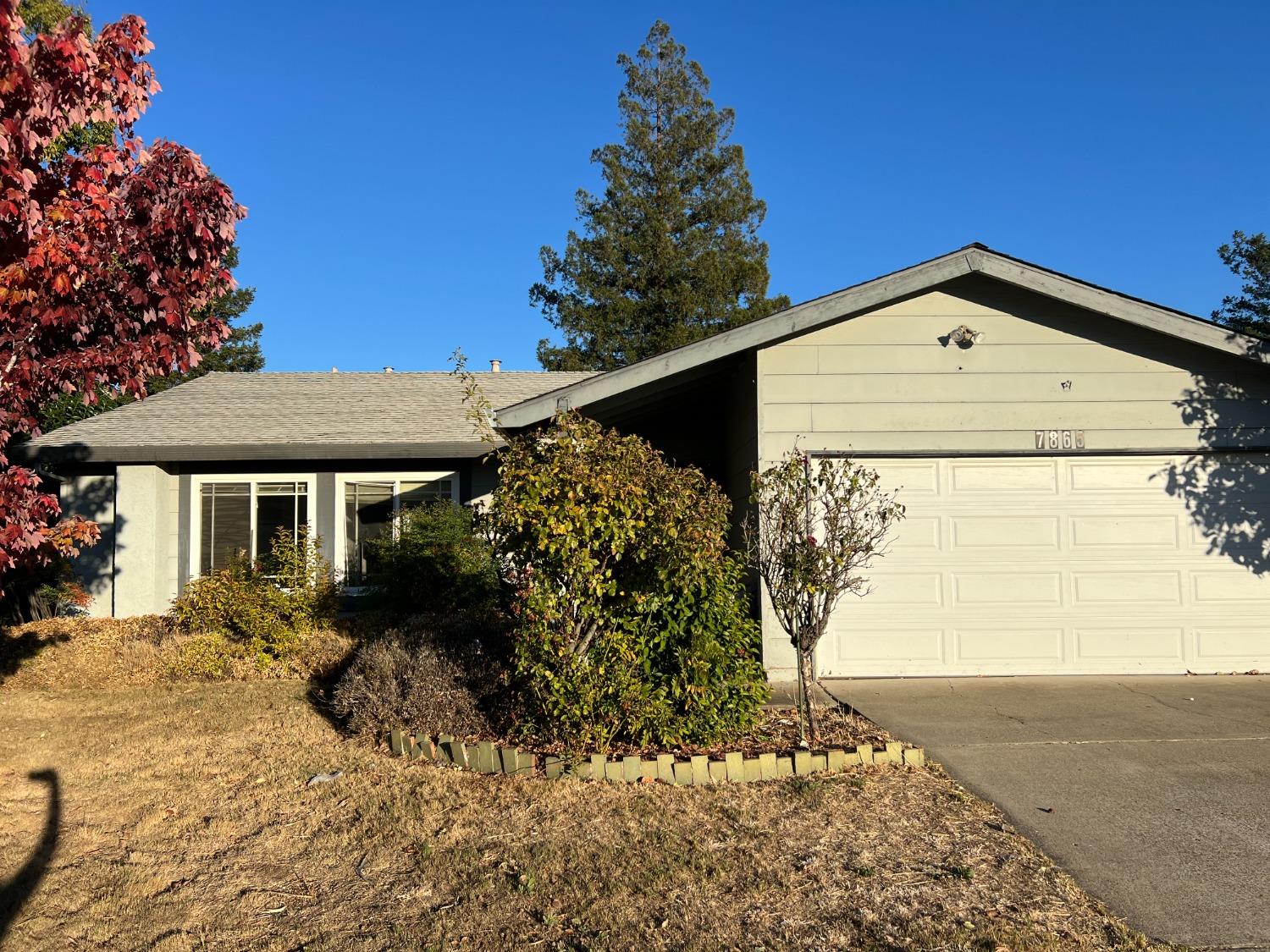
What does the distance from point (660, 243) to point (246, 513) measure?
19.7 m

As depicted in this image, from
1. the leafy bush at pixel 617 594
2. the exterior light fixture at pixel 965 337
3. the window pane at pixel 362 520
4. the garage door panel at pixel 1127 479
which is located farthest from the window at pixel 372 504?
the garage door panel at pixel 1127 479

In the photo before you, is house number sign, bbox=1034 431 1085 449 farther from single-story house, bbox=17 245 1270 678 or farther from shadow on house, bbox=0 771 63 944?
shadow on house, bbox=0 771 63 944

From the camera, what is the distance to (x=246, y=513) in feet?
43.4

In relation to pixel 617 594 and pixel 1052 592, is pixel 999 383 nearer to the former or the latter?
pixel 1052 592

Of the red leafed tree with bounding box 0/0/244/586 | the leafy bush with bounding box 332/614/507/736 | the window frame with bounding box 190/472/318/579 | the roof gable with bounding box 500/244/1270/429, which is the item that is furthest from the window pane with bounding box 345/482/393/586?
the red leafed tree with bounding box 0/0/244/586

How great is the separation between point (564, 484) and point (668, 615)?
1.22 meters

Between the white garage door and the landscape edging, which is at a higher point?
the white garage door

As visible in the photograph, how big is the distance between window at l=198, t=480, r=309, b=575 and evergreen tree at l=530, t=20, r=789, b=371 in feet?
56.9

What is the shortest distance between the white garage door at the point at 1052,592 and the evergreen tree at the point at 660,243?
66.1 ft

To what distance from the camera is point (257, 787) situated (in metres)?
6.32

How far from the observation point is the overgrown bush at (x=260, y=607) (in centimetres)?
1044

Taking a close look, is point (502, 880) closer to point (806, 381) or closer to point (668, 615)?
point (668, 615)

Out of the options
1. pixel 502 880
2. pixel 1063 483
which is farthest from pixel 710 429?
pixel 502 880

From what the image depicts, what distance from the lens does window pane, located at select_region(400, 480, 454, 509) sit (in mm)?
13211
